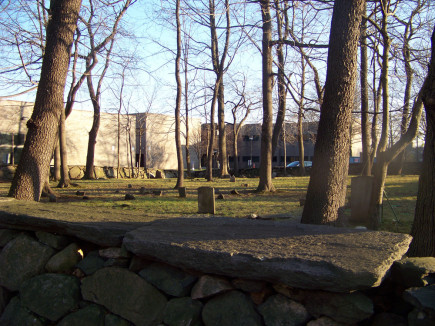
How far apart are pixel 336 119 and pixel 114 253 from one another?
3579 millimetres

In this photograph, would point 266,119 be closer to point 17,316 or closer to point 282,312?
point 17,316

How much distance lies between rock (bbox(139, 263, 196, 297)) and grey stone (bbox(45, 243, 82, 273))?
2.81 ft

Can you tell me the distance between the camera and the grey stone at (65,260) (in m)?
3.64

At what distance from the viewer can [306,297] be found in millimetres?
2641

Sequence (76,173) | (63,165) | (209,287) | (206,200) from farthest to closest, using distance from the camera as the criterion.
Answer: (76,173), (63,165), (206,200), (209,287)

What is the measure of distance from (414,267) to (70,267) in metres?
2.96

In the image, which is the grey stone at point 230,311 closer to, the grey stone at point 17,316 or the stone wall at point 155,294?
the stone wall at point 155,294

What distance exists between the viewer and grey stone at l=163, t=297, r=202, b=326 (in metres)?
2.90

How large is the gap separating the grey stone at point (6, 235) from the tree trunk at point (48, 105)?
239 centimetres

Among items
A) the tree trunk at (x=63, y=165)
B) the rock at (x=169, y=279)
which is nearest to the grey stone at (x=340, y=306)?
the rock at (x=169, y=279)

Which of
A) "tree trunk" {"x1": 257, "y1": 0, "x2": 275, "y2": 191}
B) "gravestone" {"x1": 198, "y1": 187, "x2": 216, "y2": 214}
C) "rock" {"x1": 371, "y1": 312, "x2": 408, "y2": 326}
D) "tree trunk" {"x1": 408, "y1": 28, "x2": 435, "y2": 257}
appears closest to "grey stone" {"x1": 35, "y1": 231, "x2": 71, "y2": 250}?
"rock" {"x1": 371, "y1": 312, "x2": 408, "y2": 326}

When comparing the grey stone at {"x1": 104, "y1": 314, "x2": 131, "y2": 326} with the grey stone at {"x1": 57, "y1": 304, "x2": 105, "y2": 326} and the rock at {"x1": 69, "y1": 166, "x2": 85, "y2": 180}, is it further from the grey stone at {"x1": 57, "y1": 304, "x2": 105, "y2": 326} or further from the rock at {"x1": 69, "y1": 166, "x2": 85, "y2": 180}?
the rock at {"x1": 69, "y1": 166, "x2": 85, "y2": 180}

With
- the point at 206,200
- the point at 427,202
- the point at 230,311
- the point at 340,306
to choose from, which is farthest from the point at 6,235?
the point at 206,200

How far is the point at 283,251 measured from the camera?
2.83 meters
